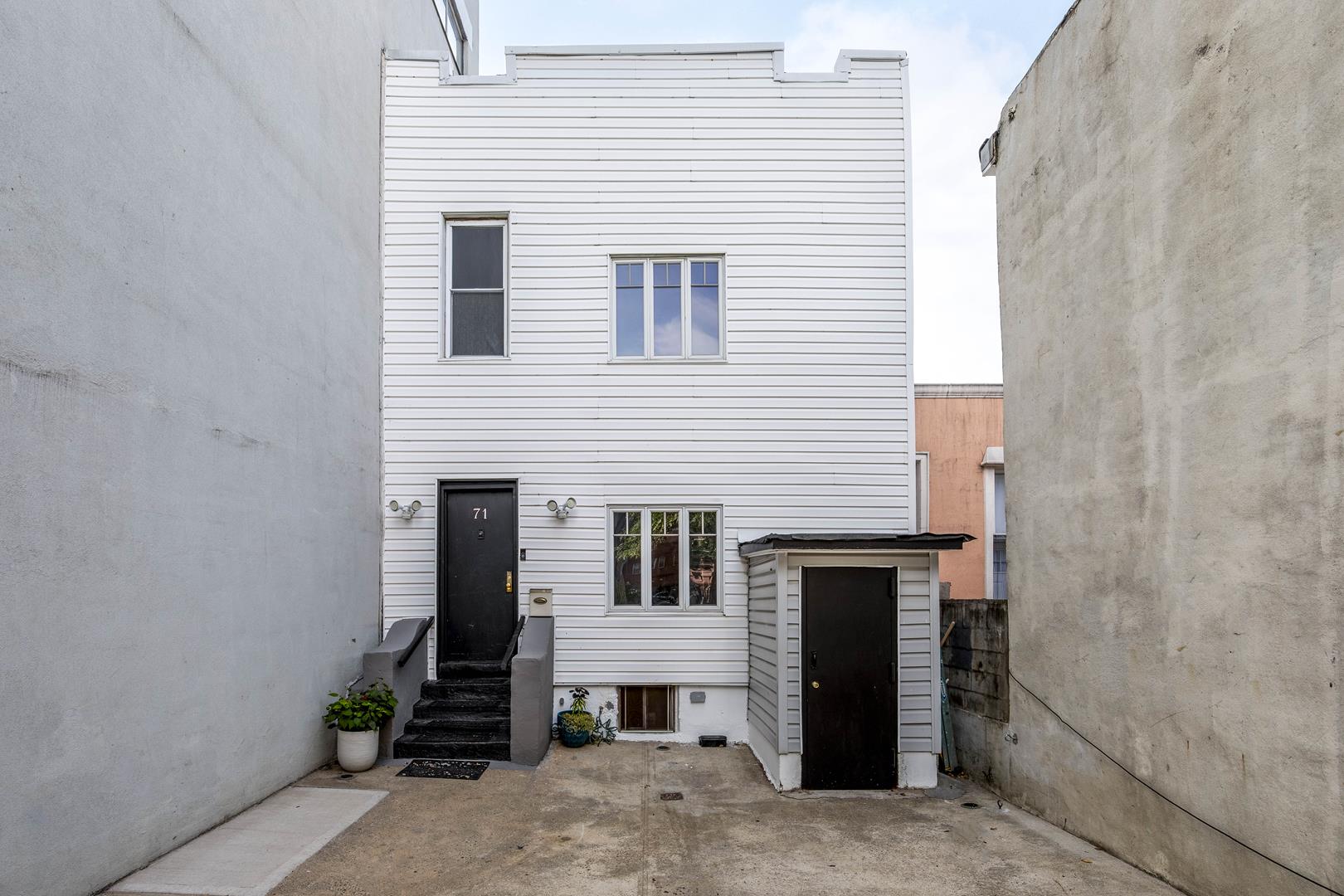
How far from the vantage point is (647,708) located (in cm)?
962

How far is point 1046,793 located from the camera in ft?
23.0

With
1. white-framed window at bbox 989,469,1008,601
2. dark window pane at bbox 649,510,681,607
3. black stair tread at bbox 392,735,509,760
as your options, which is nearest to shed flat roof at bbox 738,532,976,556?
dark window pane at bbox 649,510,681,607

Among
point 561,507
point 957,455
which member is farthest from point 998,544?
point 561,507

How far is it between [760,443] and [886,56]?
4.50 metres

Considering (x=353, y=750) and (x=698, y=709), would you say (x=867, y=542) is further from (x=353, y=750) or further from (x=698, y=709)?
(x=353, y=750)

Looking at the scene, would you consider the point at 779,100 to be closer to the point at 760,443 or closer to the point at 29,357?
the point at 760,443

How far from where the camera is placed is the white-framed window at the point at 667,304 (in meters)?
Result: 9.95

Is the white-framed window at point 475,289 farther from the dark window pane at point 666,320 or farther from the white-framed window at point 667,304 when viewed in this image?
the dark window pane at point 666,320

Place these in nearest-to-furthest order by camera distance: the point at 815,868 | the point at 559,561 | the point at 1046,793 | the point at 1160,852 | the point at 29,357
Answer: the point at 29,357
the point at 1160,852
the point at 815,868
the point at 1046,793
the point at 559,561

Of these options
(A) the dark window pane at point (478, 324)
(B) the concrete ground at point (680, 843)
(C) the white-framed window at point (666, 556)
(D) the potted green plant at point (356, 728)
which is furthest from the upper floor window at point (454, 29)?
(B) the concrete ground at point (680, 843)

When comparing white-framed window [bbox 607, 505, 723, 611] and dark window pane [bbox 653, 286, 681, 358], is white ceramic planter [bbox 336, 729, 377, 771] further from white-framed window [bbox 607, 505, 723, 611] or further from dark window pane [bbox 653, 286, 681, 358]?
dark window pane [bbox 653, 286, 681, 358]

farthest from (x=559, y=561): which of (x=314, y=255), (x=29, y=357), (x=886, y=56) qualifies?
(x=886, y=56)

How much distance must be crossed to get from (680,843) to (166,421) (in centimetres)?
452

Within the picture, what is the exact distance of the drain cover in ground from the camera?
7.94 metres
